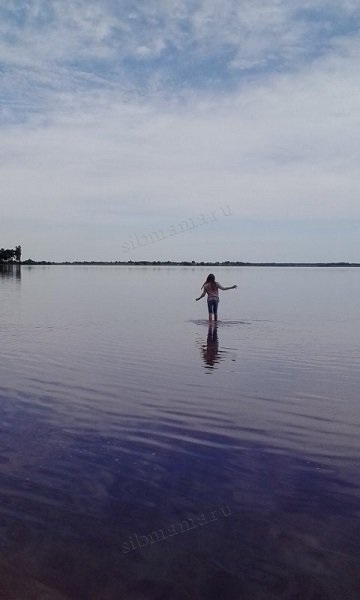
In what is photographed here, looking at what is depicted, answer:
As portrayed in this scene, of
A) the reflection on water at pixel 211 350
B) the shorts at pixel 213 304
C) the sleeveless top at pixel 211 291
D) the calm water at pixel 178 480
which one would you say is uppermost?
the sleeveless top at pixel 211 291

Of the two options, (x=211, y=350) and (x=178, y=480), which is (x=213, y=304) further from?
(x=178, y=480)

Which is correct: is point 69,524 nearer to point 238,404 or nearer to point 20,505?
point 20,505

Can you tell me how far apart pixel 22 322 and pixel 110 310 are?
27.0 feet

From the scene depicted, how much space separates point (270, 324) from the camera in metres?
27.0

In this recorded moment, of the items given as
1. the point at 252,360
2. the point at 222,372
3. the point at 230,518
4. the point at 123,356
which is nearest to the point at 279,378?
the point at 222,372

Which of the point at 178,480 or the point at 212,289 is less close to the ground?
the point at 212,289

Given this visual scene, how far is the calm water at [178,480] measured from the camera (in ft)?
16.0

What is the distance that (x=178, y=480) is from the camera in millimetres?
6906

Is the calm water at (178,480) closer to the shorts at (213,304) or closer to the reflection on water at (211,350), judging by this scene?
the reflection on water at (211,350)

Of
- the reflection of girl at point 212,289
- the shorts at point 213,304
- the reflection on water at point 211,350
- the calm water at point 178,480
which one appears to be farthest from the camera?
the shorts at point 213,304

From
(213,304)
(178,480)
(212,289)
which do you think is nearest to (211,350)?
(212,289)

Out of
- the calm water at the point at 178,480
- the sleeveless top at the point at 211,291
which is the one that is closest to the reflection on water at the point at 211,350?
the calm water at the point at 178,480

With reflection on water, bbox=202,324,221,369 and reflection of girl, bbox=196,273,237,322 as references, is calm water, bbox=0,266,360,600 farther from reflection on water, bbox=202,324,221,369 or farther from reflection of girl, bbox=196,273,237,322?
reflection of girl, bbox=196,273,237,322

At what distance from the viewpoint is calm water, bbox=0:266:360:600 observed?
4.88m
